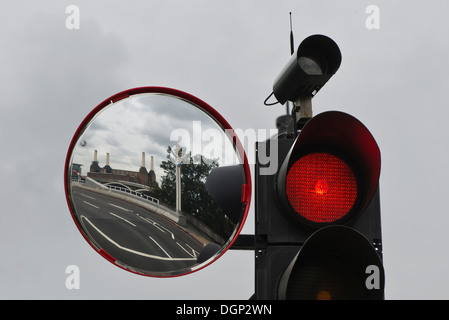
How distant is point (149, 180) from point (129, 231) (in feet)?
0.73

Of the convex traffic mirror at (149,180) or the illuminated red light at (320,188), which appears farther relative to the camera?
the illuminated red light at (320,188)

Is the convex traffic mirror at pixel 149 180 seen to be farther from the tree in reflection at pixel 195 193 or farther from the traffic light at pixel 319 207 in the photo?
the traffic light at pixel 319 207

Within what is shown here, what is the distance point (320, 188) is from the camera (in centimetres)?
251

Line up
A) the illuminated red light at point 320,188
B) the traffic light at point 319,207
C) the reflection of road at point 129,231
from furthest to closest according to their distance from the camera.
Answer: the illuminated red light at point 320,188
the traffic light at point 319,207
the reflection of road at point 129,231

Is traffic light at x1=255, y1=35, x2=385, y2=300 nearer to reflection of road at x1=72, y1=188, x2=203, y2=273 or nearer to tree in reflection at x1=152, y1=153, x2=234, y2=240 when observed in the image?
tree in reflection at x1=152, y1=153, x2=234, y2=240

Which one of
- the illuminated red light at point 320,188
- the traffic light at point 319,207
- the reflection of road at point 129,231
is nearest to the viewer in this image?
the reflection of road at point 129,231

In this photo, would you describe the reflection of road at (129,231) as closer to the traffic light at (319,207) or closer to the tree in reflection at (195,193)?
the tree in reflection at (195,193)

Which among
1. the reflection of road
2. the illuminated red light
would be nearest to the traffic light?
the illuminated red light

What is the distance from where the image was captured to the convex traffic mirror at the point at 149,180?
2.20 m

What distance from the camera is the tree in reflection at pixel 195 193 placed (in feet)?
7.34

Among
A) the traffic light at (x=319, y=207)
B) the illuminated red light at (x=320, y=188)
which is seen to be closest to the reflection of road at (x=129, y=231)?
the traffic light at (x=319, y=207)
